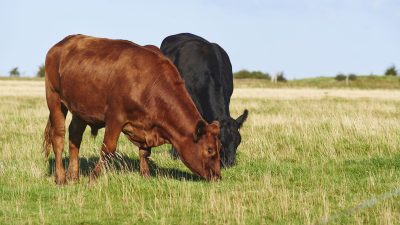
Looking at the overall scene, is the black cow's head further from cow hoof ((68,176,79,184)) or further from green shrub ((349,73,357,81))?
green shrub ((349,73,357,81))

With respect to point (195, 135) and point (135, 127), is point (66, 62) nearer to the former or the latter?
point (135, 127)

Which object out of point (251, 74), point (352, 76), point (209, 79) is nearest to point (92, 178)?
point (209, 79)

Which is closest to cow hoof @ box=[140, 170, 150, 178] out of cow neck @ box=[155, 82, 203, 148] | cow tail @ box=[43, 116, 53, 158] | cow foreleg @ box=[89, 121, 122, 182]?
cow foreleg @ box=[89, 121, 122, 182]

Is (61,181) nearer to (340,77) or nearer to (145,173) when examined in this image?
(145,173)

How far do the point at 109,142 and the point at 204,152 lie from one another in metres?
1.35

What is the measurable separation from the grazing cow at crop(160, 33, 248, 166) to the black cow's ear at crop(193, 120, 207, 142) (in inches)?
82.1

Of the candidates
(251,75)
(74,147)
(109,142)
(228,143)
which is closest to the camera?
(109,142)

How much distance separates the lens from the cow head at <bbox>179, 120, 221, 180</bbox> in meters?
8.30

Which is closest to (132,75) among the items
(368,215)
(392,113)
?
(368,215)

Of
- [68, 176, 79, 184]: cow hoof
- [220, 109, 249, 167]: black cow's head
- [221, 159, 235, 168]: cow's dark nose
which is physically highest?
[220, 109, 249, 167]: black cow's head

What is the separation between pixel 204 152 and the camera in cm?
833

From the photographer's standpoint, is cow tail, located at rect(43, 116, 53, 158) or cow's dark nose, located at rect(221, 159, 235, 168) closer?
cow tail, located at rect(43, 116, 53, 158)

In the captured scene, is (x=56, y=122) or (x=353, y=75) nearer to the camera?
(x=56, y=122)

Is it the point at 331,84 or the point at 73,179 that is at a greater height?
the point at 73,179
